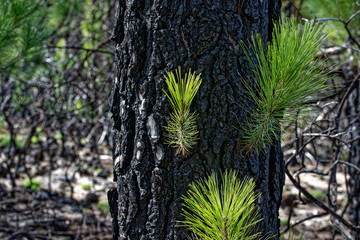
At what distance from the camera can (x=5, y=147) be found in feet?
15.4

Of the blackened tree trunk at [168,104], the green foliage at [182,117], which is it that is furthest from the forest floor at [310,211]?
the green foliage at [182,117]

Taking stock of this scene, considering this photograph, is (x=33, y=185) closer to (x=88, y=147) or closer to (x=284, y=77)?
(x=88, y=147)

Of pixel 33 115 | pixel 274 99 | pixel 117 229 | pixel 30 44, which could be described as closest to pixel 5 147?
pixel 33 115

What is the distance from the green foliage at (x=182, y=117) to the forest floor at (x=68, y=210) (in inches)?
50.2

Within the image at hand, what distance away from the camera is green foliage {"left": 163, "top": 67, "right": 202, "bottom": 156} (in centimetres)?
121

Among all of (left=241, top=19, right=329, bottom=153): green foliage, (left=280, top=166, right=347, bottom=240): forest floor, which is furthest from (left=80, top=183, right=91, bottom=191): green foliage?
(left=241, top=19, right=329, bottom=153): green foliage

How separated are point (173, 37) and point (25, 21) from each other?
6.32ft

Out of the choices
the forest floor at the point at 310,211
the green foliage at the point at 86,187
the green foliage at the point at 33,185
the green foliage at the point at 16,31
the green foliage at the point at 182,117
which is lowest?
the forest floor at the point at 310,211

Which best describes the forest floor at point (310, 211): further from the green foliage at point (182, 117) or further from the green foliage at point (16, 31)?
the green foliage at point (16, 31)

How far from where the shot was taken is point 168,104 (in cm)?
134

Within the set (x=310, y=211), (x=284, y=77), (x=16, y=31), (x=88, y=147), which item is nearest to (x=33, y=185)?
(x=88, y=147)

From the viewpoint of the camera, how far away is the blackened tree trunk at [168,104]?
4.31 ft

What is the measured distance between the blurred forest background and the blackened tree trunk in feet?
1.24

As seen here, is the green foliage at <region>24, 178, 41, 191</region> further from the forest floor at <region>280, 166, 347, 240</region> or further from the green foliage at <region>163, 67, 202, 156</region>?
the green foliage at <region>163, 67, 202, 156</region>
